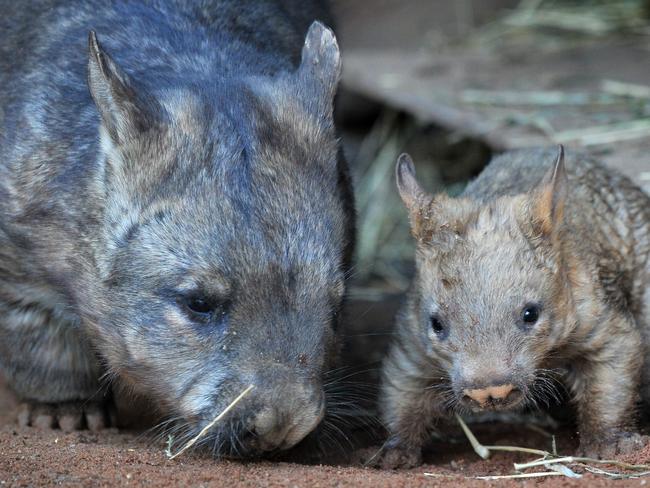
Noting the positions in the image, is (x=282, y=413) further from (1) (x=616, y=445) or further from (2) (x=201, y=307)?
(1) (x=616, y=445)

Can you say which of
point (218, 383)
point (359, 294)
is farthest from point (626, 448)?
point (359, 294)

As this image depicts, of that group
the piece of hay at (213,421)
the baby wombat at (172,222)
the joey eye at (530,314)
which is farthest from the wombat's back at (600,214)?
the piece of hay at (213,421)

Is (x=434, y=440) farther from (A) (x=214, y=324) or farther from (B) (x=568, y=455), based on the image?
(A) (x=214, y=324)

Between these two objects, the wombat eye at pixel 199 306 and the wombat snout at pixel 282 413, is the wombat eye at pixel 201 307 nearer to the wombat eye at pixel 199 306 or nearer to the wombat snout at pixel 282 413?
the wombat eye at pixel 199 306

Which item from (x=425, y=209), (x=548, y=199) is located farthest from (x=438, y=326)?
(x=548, y=199)

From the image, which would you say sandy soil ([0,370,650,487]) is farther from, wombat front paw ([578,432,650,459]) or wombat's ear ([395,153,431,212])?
wombat's ear ([395,153,431,212])

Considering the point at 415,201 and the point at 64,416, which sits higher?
the point at 415,201

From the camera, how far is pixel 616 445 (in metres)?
4.22

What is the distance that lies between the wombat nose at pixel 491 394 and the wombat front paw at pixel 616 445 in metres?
0.66

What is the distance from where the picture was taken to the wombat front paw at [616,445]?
13.7ft

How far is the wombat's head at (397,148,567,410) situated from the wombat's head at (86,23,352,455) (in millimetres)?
338

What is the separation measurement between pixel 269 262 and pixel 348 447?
137 centimetres

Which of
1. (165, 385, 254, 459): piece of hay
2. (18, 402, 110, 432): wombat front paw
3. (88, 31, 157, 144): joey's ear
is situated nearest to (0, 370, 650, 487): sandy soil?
(165, 385, 254, 459): piece of hay

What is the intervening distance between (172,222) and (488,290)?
110 centimetres
